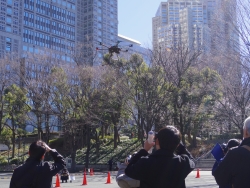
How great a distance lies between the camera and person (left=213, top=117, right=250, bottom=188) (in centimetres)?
397

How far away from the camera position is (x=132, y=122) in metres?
36.2

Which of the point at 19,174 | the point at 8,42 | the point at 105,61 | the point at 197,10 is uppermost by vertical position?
the point at 197,10

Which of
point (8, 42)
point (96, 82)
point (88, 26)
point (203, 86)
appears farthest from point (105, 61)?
point (88, 26)

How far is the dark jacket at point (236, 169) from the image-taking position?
13.0ft

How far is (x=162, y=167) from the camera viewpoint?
3.69 m

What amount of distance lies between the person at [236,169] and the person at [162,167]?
41 cm

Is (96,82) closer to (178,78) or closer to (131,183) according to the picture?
(178,78)

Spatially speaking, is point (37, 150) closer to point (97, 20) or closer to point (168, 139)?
point (168, 139)

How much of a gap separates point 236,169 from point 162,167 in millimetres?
828

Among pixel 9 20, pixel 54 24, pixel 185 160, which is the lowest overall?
pixel 185 160

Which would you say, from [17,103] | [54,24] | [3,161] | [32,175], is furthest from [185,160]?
[54,24]

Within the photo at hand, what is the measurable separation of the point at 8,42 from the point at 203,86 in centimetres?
6832

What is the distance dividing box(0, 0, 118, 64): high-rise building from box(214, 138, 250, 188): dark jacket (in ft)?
271

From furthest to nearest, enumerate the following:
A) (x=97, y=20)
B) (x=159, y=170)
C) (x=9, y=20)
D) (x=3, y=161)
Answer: (x=97, y=20) → (x=9, y=20) → (x=3, y=161) → (x=159, y=170)
